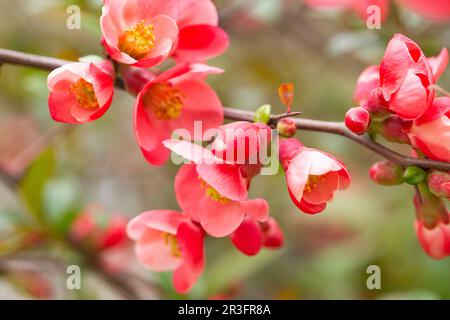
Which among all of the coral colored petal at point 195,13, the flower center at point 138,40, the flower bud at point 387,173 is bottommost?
the flower bud at point 387,173

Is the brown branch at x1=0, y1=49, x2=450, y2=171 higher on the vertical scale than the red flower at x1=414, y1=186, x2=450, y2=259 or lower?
higher

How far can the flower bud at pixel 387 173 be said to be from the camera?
2.25 ft

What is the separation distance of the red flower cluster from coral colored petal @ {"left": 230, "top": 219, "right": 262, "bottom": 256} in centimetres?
14

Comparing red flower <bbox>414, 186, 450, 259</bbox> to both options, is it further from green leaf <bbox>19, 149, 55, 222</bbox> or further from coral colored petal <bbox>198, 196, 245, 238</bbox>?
green leaf <bbox>19, 149, 55, 222</bbox>

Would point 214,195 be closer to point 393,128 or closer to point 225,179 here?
point 225,179

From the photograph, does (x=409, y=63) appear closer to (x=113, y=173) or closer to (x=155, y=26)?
(x=155, y=26)

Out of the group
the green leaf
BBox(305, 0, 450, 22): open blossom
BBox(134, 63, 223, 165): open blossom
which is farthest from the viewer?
BBox(305, 0, 450, 22): open blossom

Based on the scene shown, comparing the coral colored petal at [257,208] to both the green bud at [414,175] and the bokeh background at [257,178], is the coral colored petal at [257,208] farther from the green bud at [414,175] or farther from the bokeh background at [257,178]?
the bokeh background at [257,178]

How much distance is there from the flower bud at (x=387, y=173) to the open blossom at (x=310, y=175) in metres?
0.06

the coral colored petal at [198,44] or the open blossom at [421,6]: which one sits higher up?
the open blossom at [421,6]

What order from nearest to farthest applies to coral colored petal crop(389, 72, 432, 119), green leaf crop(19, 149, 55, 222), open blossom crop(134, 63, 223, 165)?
coral colored petal crop(389, 72, 432, 119) < open blossom crop(134, 63, 223, 165) < green leaf crop(19, 149, 55, 222)

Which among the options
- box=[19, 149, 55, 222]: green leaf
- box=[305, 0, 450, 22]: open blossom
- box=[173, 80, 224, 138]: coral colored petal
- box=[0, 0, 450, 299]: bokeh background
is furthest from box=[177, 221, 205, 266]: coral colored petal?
box=[305, 0, 450, 22]: open blossom

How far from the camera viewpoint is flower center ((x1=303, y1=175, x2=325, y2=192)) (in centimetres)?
65

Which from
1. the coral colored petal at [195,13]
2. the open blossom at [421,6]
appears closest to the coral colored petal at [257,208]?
the coral colored petal at [195,13]
